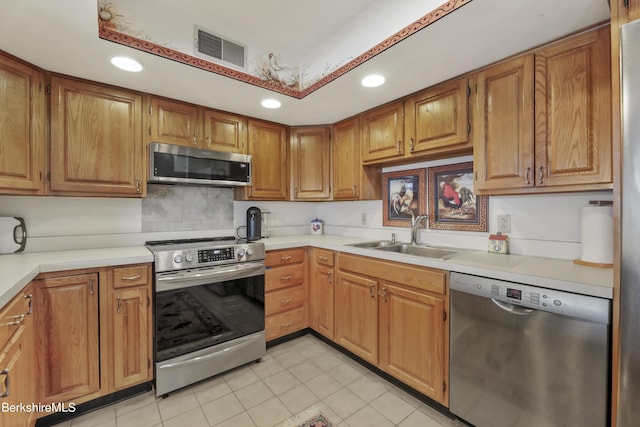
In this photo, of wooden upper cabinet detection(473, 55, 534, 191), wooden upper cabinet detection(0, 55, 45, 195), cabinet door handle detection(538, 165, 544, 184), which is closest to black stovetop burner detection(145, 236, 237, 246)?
wooden upper cabinet detection(0, 55, 45, 195)

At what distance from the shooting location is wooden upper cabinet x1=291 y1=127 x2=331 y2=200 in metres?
2.92

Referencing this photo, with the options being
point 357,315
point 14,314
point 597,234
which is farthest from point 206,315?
point 597,234

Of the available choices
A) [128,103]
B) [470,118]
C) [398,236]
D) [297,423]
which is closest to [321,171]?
[398,236]

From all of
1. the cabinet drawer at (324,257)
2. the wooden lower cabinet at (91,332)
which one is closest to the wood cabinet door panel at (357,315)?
the cabinet drawer at (324,257)

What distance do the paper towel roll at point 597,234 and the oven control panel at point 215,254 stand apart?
7.20 feet

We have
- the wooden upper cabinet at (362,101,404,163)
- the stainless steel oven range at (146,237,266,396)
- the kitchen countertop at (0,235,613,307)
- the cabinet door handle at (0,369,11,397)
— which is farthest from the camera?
the wooden upper cabinet at (362,101,404,163)

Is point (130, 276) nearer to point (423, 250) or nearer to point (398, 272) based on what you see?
point (398, 272)

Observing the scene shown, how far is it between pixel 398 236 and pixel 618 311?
1.61m

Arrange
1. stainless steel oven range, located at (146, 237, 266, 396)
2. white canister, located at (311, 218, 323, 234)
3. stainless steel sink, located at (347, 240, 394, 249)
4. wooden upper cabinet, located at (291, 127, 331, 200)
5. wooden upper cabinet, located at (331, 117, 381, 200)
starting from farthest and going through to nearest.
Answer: white canister, located at (311, 218, 323, 234) → wooden upper cabinet, located at (291, 127, 331, 200) → wooden upper cabinet, located at (331, 117, 381, 200) → stainless steel sink, located at (347, 240, 394, 249) → stainless steel oven range, located at (146, 237, 266, 396)

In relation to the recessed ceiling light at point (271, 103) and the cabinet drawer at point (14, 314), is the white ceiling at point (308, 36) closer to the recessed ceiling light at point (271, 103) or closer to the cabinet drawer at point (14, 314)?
the recessed ceiling light at point (271, 103)

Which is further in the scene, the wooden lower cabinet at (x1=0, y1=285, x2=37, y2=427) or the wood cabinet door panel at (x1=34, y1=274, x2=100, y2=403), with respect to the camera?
the wood cabinet door panel at (x1=34, y1=274, x2=100, y2=403)

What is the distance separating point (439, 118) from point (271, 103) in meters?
1.32

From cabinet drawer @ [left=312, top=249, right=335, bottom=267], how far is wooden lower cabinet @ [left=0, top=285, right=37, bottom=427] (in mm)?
1837

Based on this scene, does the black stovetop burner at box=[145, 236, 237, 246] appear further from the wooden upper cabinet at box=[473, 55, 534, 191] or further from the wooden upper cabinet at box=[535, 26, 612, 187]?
the wooden upper cabinet at box=[535, 26, 612, 187]
